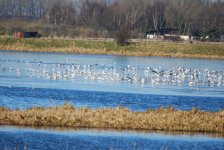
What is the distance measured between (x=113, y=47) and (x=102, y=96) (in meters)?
49.3

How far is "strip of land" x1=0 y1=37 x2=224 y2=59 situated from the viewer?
8650cm

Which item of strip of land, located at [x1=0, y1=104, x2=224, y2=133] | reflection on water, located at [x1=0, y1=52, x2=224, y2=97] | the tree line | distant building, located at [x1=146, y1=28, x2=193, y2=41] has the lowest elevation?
strip of land, located at [x1=0, y1=104, x2=224, y2=133]

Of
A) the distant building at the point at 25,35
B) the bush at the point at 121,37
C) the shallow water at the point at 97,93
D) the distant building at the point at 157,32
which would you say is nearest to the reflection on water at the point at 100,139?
the shallow water at the point at 97,93

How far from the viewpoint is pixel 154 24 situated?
11869cm

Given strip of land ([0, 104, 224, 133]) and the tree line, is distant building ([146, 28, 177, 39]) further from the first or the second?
strip of land ([0, 104, 224, 133])

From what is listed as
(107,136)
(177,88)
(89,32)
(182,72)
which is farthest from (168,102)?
(89,32)

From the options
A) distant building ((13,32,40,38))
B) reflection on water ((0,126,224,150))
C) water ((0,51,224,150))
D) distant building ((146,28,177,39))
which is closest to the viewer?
reflection on water ((0,126,224,150))

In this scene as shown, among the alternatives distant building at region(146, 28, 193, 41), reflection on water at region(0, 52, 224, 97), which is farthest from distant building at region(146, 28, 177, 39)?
reflection on water at region(0, 52, 224, 97)

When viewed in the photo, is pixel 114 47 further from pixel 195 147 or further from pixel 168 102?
pixel 195 147

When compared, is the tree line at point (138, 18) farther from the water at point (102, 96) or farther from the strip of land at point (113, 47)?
the water at point (102, 96)

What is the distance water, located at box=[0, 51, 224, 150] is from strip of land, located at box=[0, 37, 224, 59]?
2196 cm

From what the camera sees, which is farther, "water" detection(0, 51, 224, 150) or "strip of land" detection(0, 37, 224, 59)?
"strip of land" detection(0, 37, 224, 59)

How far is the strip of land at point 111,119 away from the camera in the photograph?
87.5 feet

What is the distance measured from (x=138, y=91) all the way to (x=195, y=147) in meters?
19.2
